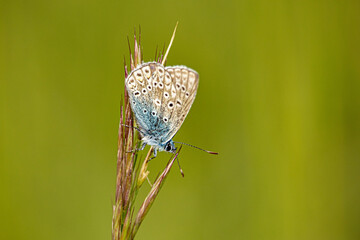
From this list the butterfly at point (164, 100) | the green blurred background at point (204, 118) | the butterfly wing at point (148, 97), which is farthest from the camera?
the green blurred background at point (204, 118)

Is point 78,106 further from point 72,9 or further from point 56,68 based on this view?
point 72,9

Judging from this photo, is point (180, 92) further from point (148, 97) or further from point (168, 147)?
point (168, 147)

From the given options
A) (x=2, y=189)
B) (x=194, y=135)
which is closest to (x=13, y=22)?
(x=2, y=189)

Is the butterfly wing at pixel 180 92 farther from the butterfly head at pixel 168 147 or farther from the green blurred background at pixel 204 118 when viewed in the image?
the green blurred background at pixel 204 118

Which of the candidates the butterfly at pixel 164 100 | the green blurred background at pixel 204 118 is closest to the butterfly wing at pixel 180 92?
the butterfly at pixel 164 100

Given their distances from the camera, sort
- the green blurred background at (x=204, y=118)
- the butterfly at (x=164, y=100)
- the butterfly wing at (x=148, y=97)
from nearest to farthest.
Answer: the butterfly wing at (x=148, y=97)
the butterfly at (x=164, y=100)
the green blurred background at (x=204, y=118)

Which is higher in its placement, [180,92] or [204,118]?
[180,92]

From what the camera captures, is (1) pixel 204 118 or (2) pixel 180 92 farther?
(1) pixel 204 118

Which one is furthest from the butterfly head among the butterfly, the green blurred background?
the green blurred background

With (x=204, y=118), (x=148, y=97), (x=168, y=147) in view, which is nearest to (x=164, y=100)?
(x=148, y=97)
